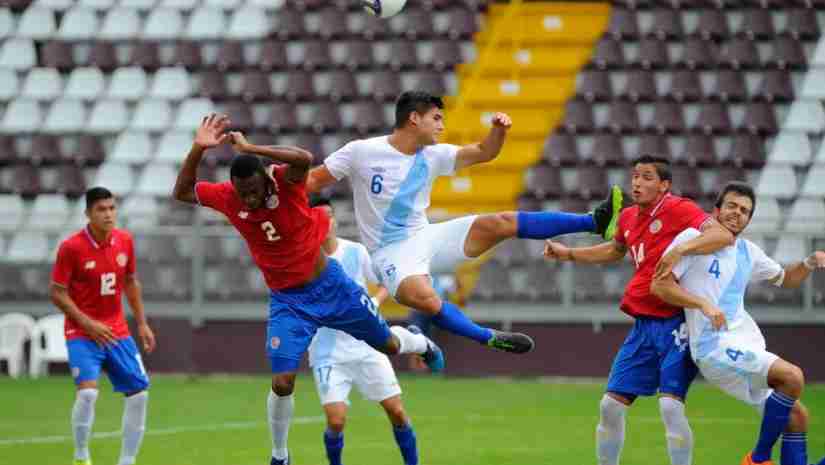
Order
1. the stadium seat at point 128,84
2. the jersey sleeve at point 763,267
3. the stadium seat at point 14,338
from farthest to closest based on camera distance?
the stadium seat at point 128,84 → the stadium seat at point 14,338 → the jersey sleeve at point 763,267

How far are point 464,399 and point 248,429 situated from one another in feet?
12.3

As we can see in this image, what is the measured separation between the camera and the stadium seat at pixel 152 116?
957 inches

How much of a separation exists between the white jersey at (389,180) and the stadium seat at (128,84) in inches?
580

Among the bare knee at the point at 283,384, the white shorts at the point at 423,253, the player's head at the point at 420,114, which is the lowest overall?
the bare knee at the point at 283,384

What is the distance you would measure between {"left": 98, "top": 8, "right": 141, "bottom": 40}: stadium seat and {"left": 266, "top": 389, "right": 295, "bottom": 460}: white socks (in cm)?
1602

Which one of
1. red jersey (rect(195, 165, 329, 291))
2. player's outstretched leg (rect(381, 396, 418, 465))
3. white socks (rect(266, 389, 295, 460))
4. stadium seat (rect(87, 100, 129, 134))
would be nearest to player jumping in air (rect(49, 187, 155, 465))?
white socks (rect(266, 389, 295, 460))

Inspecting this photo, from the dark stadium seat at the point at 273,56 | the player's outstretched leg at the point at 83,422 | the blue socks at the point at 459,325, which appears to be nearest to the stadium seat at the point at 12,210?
the dark stadium seat at the point at 273,56

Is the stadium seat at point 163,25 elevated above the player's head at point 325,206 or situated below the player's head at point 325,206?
above

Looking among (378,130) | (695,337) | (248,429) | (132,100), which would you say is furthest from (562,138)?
(695,337)

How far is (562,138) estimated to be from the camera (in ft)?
74.0

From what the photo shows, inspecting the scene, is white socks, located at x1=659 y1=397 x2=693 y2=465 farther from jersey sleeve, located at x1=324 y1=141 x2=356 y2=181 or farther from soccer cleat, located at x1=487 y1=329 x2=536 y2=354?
jersey sleeve, located at x1=324 y1=141 x2=356 y2=181

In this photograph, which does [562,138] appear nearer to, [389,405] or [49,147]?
[49,147]

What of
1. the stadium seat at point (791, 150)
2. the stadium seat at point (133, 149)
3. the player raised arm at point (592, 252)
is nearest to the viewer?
the player raised arm at point (592, 252)

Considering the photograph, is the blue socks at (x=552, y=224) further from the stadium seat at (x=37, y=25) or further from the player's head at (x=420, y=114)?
the stadium seat at (x=37, y=25)
